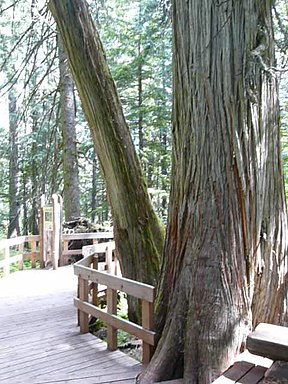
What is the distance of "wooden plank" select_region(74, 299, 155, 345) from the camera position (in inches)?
140

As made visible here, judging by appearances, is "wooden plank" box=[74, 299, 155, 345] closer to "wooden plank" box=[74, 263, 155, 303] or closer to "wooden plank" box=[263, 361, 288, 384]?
"wooden plank" box=[74, 263, 155, 303]

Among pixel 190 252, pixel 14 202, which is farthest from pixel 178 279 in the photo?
pixel 14 202

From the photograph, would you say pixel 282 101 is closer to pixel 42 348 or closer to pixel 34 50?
pixel 34 50

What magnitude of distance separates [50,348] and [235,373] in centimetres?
227

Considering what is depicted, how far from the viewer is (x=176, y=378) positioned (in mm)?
3195

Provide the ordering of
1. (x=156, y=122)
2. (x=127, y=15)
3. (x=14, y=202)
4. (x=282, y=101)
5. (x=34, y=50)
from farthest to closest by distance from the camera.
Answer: (x=14, y=202), (x=127, y=15), (x=156, y=122), (x=282, y=101), (x=34, y=50)

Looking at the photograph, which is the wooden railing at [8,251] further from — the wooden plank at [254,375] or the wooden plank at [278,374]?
the wooden plank at [278,374]

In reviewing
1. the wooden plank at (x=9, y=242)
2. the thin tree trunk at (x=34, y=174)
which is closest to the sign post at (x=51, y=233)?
the wooden plank at (x=9, y=242)

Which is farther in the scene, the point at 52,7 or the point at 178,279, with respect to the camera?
the point at 52,7

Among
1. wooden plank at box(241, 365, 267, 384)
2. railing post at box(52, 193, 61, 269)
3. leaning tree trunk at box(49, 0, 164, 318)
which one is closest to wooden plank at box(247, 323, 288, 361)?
wooden plank at box(241, 365, 267, 384)

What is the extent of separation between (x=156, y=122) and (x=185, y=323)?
332 inches

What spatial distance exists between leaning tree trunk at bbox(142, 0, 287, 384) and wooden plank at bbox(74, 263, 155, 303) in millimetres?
248

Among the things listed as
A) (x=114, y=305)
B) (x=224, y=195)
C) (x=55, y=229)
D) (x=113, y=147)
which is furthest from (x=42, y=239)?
(x=224, y=195)

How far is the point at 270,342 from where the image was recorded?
2.22 m
